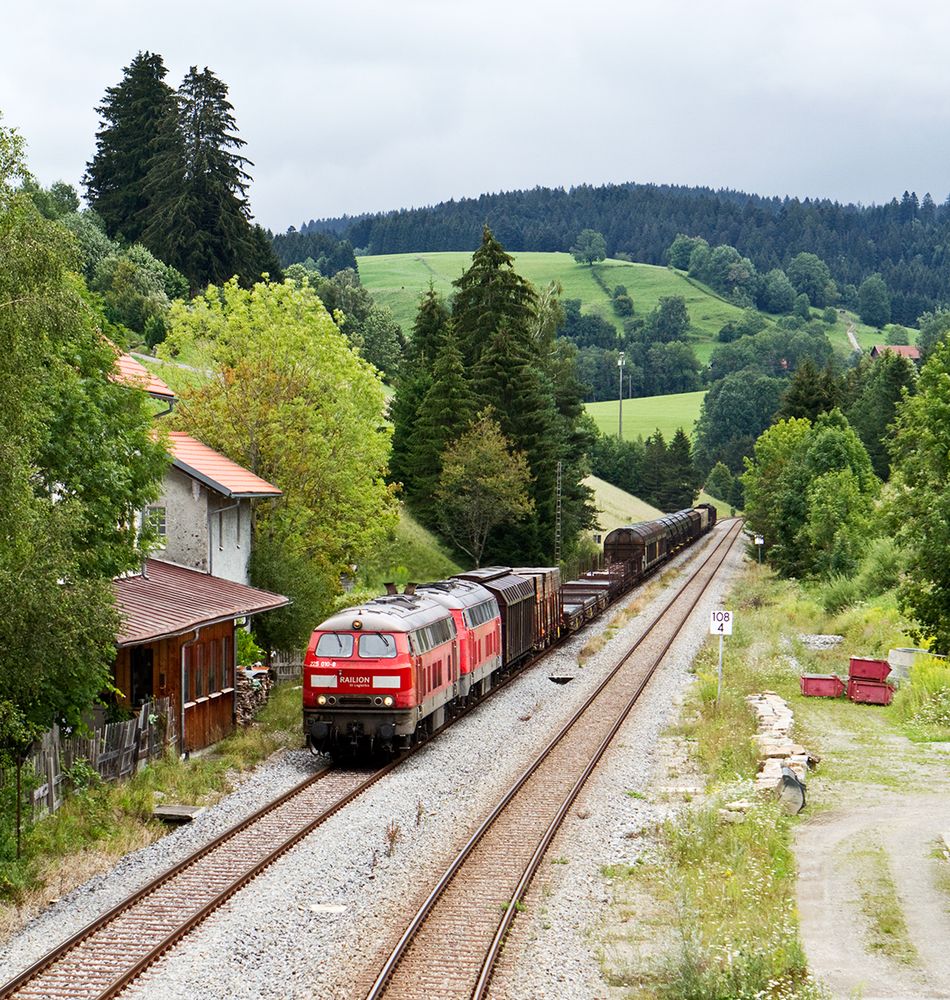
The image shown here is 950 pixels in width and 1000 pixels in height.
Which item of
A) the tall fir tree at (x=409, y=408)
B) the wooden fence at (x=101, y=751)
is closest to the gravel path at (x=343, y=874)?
the wooden fence at (x=101, y=751)

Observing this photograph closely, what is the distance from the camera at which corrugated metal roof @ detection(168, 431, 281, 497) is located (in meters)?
32.1

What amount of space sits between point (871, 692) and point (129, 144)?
84.4 metres

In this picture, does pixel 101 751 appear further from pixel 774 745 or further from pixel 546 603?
pixel 546 603

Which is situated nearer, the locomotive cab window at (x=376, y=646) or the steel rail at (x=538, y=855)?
the steel rail at (x=538, y=855)

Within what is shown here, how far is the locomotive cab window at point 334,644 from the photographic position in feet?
80.3

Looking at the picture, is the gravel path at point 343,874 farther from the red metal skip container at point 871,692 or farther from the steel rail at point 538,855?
the red metal skip container at point 871,692

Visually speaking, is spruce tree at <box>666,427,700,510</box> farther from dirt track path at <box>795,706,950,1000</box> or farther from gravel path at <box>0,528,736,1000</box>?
dirt track path at <box>795,706,950,1000</box>

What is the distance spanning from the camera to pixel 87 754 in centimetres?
2023

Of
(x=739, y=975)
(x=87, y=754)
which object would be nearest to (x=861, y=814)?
(x=739, y=975)

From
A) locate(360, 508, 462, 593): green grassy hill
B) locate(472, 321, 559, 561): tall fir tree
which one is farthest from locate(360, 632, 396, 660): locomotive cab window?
locate(472, 321, 559, 561): tall fir tree

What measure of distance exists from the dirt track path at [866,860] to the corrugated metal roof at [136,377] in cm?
1317

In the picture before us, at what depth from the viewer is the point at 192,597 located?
87.5ft

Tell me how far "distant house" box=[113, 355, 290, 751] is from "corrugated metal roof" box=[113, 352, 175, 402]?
1.4 inches

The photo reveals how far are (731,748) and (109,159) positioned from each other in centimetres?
8934
